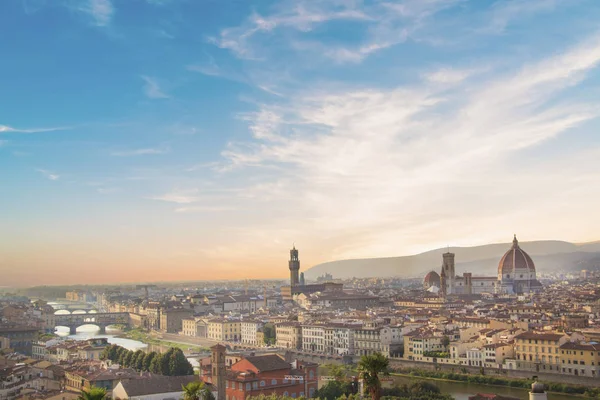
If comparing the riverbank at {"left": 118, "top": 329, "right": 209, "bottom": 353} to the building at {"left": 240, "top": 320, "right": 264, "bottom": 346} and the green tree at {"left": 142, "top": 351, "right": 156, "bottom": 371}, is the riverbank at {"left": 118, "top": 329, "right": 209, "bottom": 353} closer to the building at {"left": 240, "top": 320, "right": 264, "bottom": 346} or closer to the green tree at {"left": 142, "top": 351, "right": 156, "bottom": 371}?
the building at {"left": 240, "top": 320, "right": 264, "bottom": 346}

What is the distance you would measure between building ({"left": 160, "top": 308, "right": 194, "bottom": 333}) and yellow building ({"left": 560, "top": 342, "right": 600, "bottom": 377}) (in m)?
44.1

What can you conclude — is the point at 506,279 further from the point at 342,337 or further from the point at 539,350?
the point at 539,350

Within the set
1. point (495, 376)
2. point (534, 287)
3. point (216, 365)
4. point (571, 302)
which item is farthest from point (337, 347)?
point (534, 287)

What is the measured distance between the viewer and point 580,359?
33656 millimetres

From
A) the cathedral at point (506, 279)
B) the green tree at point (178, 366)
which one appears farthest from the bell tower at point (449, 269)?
the green tree at point (178, 366)

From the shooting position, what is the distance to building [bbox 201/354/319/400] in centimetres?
2642

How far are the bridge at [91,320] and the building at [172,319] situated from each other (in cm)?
1147

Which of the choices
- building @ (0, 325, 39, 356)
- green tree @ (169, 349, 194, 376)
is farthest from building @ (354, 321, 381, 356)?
building @ (0, 325, 39, 356)

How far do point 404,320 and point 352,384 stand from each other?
2625cm

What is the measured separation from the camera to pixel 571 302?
67.8 meters

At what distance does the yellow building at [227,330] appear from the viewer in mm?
59438

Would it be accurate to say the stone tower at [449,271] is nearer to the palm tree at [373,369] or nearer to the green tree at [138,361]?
the green tree at [138,361]

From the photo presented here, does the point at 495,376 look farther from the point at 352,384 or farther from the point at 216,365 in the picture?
the point at 216,365

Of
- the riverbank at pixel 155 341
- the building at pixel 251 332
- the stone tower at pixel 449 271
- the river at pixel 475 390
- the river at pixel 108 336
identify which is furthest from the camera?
the stone tower at pixel 449 271
